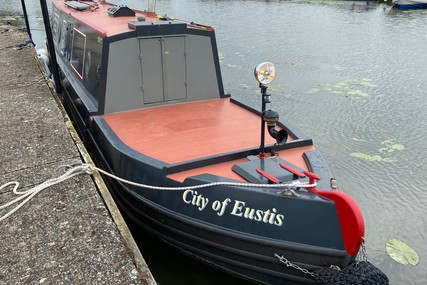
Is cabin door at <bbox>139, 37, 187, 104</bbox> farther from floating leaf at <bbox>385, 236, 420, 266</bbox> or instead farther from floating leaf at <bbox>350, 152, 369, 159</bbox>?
floating leaf at <bbox>385, 236, 420, 266</bbox>

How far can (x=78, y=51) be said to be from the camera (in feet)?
24.7

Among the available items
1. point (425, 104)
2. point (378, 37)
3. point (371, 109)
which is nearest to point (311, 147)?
point (371, 109)

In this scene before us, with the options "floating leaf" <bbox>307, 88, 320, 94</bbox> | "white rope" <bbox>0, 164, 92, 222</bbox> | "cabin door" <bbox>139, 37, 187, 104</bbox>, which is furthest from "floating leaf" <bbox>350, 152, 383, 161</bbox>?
"white rope" <bbox>0, 164, 92, 222</bbox>

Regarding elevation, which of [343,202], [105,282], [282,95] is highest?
[343,202]

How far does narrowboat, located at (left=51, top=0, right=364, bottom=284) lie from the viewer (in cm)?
378

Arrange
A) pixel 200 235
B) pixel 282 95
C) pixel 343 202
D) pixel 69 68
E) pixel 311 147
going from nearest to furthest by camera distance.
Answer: pixel 343 202 < pixel 200 235 < pixel 311 147 < pixel 69 68 < pixel 282 95

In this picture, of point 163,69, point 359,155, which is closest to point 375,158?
point 359,155

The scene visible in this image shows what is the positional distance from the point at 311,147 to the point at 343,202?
65.1 inches

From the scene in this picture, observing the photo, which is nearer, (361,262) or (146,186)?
(361,262)

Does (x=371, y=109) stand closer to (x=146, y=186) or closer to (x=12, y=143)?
(x=146, y=186)

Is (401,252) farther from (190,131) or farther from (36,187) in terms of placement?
(36,187)

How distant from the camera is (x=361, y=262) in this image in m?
3.65

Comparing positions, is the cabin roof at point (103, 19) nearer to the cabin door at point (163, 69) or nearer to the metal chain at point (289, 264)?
the cabin door at point (163, 69)

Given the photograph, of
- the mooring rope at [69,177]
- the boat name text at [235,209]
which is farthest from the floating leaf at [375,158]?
the boat name text at [235,209]
